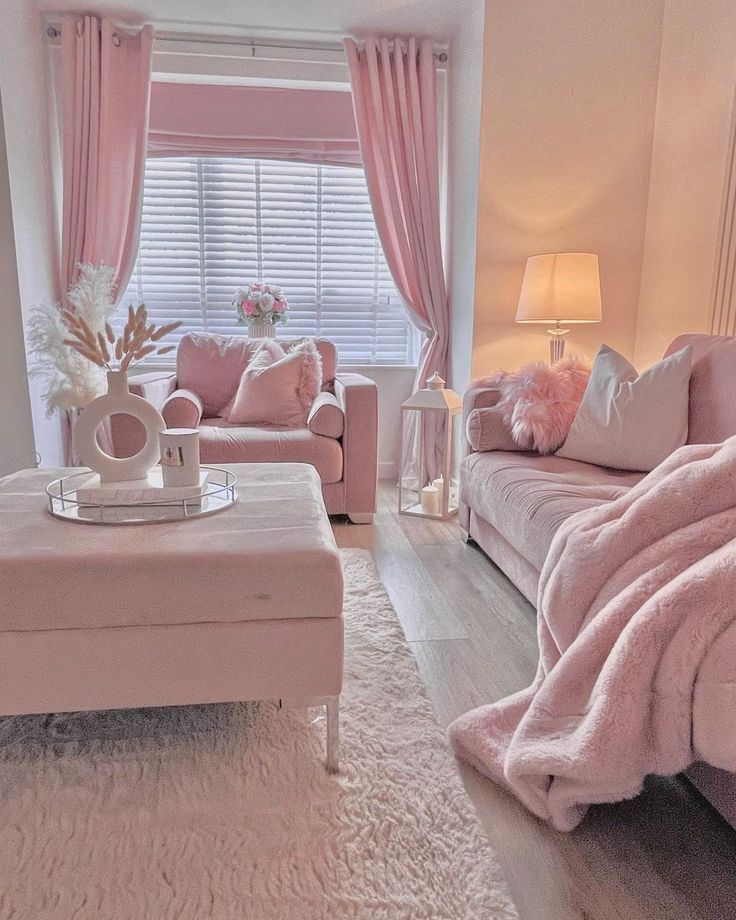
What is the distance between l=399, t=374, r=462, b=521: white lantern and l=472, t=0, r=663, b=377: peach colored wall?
43 centimetres

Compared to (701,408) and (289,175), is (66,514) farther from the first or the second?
(289,175)

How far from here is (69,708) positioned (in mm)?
1305

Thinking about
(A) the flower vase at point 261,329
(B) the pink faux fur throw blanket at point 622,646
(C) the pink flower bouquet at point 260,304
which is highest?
(C) the pink flower bouquet at point 260,304

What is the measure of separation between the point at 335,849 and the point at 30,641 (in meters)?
0.70

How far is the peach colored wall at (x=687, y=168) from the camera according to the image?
281cm

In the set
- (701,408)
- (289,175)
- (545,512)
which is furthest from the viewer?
(289,175)

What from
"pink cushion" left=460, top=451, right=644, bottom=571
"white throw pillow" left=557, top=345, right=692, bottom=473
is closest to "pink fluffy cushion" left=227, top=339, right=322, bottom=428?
"pink cushion" left=460, top=451, right=644, bottom=571

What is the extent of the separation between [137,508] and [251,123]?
3.06m

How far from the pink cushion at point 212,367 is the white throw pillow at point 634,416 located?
5.29ft

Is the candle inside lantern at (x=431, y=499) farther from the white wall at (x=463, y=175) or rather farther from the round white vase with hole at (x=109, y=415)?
the round white vase with hole at (x=109, y=415)

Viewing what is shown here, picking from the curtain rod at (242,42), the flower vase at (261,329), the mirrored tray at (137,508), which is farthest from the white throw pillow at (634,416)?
the curtain rod at (242,42)

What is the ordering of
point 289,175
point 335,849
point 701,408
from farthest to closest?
1. point 289,175
2. point 701,408
3. point 335,849

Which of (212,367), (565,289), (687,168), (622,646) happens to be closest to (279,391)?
(212,367)

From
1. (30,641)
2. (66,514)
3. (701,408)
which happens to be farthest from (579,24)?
(30,641)
